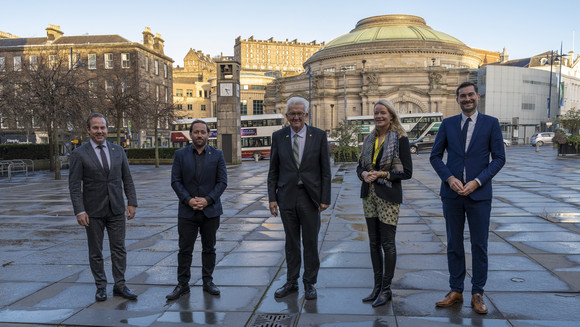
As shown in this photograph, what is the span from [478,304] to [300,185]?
2011mm

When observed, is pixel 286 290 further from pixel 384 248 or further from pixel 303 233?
pixel 384 248

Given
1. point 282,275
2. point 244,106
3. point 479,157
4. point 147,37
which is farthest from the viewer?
point 244,106

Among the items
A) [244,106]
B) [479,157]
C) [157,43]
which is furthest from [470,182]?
[244,106]

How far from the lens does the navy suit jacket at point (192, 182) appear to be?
4973 millimetres

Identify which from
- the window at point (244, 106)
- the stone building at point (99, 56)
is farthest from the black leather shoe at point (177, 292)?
the window at point (244, 106)

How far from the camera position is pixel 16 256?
6848 millimetres

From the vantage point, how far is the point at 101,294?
15.9 feet

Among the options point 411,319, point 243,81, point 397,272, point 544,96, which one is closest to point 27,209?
point 397,272

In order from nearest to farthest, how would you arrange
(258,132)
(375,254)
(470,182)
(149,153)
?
(470,182) → (375,254) → (149,153) → (258,132)

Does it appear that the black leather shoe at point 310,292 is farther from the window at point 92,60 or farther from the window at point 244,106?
the window at point 244,106

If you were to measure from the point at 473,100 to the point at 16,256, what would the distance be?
6501mm

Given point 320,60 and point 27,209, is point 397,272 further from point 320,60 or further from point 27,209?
point 320,60

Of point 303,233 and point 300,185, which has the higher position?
point 300,185

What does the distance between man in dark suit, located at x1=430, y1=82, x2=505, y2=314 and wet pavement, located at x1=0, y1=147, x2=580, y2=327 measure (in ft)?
0.97
